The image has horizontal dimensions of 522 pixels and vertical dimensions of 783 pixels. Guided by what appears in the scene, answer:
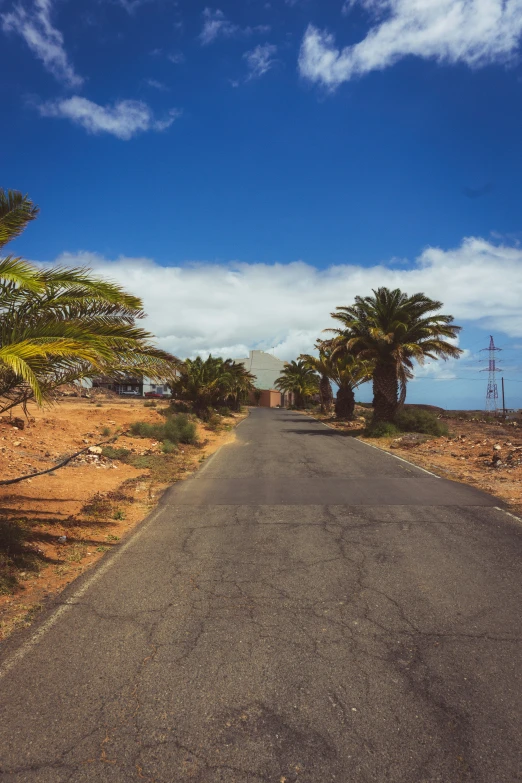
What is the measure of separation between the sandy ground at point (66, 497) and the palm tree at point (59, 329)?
3.95ft

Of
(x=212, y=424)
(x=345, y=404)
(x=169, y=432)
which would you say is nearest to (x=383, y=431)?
(x=212, y=424)

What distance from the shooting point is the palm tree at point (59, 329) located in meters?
5.79

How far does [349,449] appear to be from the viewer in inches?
763

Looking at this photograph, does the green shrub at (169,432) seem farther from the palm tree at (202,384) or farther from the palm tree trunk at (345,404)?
the palm tree trunk at (345,404)

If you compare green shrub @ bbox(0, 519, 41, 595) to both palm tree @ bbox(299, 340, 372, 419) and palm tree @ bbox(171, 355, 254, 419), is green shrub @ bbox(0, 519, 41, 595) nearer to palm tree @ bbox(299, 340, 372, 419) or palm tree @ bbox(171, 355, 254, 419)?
palm tree @ bbox(171, 355, 254, 419)

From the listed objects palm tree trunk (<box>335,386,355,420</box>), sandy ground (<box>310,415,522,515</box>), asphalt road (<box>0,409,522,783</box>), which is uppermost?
palm tree trunk (<box>335,386,355,420</box>)

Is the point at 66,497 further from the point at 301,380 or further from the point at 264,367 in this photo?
the point at 264,367

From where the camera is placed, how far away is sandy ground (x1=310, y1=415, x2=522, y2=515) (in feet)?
37.9

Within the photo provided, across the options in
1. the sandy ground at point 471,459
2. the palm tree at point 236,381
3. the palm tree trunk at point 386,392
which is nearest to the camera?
the sandy ground at point 471,459

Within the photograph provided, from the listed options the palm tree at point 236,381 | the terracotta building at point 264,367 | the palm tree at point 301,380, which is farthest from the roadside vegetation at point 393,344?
the terracotta building at point 264,367

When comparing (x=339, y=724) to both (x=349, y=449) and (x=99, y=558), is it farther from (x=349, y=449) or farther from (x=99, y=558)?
(x=349, y=449)

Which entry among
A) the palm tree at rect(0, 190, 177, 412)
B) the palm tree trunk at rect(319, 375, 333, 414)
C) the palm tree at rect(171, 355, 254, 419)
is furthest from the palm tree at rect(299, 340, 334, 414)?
the palm tree at rect(0, 190, 177, 412)

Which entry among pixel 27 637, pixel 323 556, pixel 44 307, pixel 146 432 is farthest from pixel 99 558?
pixel 146 432

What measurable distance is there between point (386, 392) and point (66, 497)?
19552 mm
